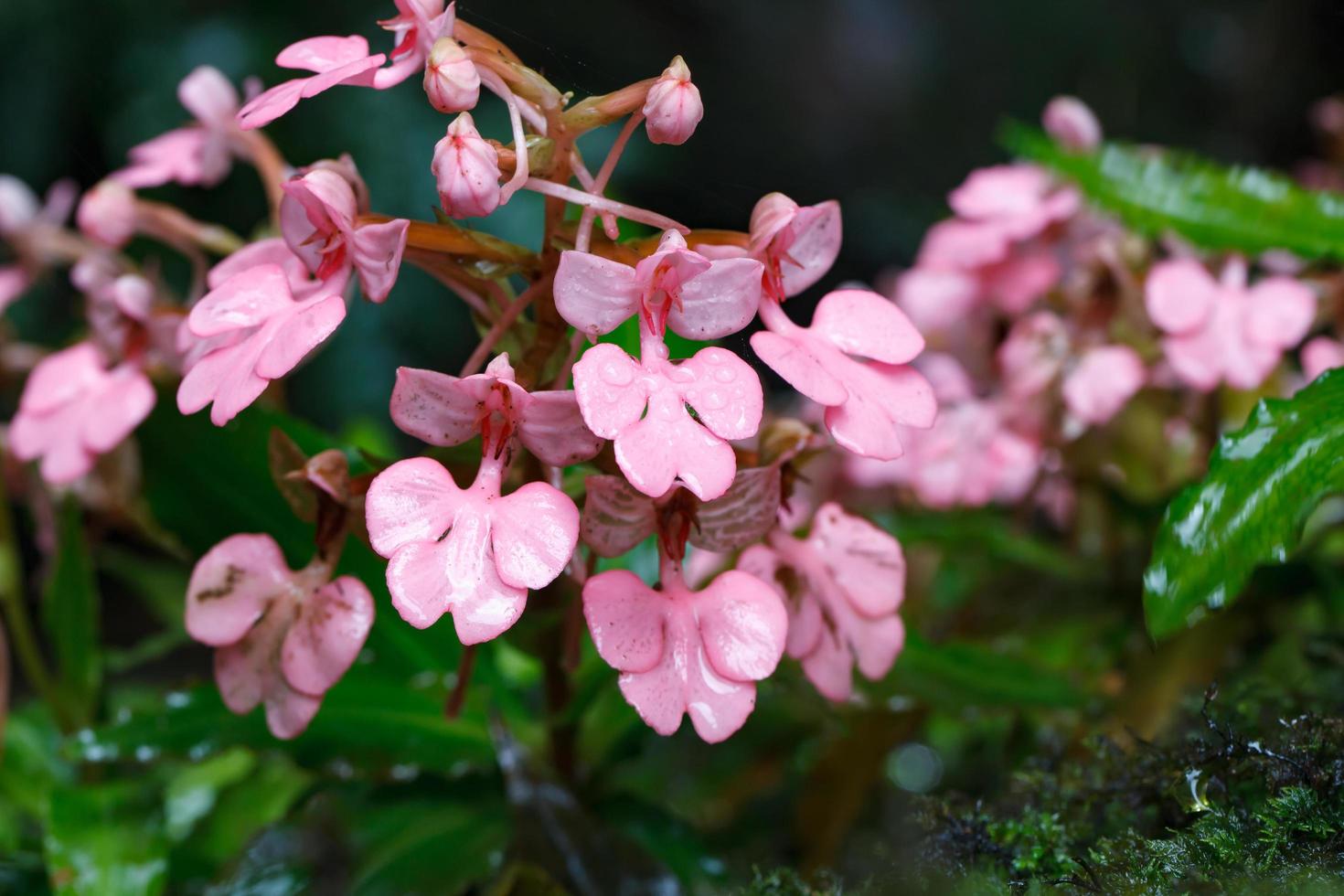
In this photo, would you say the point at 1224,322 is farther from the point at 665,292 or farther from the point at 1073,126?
the point at 665,292

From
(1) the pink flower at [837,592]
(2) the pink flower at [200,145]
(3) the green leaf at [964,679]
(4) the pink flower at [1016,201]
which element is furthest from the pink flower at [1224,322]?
(2) the pink flower at [200,145]

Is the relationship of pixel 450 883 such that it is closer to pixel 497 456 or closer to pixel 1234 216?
pixel 497 456

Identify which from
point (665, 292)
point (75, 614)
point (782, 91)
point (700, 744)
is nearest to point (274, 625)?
point (665, 292)

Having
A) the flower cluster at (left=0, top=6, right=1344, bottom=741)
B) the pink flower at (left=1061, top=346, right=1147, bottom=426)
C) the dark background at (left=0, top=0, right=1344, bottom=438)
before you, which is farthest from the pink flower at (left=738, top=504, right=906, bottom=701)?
the dark background at (left=0, top=0, right=1344, bottom=438)

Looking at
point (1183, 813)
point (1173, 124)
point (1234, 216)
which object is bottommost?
point (1173, 124)

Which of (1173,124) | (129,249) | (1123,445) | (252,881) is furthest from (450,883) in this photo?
(1173,124)

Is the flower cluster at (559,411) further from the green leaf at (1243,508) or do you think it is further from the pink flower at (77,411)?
the green leaf at (1243,508)
